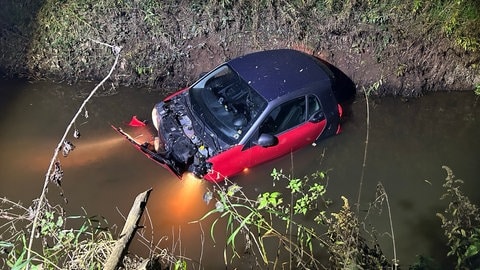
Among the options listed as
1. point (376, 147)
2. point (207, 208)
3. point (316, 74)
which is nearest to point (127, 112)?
point (207, 208)

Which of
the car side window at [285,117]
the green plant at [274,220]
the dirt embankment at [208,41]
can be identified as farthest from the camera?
the dirt embankment at [208,41]

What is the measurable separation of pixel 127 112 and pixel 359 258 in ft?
18.8

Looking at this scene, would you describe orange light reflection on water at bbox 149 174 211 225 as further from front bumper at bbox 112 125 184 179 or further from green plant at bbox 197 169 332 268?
green plant at bbox 197 169 332 268

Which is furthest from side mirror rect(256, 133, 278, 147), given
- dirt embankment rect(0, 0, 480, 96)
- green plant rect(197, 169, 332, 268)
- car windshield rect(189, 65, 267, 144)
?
dirt embankment rect(0, 0, 480, 96)

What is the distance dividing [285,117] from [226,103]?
2.78ft

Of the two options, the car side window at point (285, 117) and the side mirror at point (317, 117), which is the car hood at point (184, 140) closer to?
the car side window at point (285, 117)

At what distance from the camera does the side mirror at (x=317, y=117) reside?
788 centimetres

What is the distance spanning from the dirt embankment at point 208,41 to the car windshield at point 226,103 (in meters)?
1.93

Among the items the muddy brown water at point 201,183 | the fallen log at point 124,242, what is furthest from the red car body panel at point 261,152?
the fallen log at point 124,242

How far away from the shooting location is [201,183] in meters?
7.41

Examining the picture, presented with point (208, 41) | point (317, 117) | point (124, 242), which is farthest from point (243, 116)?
point (124, 242)

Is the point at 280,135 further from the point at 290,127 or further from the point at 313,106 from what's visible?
the point at 313,106

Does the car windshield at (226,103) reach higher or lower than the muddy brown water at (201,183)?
higher

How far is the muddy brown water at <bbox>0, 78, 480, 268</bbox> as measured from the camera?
7379 mm
